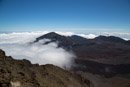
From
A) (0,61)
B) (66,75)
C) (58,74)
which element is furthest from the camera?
(66,75)

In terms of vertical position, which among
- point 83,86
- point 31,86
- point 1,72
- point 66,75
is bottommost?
point 83,86

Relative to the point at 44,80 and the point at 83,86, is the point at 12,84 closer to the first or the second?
the point at 44,80

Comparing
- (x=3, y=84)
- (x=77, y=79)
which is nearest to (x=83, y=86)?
(x=77, y=79)

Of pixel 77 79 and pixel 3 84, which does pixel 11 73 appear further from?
pixel 77 79

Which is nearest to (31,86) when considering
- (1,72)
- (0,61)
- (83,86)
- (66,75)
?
(1,72)

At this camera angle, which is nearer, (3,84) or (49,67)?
(3,84)

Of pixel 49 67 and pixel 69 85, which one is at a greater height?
pixel 49 67

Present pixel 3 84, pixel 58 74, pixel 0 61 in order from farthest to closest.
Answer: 1. pixel 58 74
2. pixel 0 61
3. pixel 3 84

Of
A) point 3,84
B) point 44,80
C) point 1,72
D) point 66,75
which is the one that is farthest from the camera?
point 66,75

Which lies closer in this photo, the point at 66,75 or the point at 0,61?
the point at 0,61
